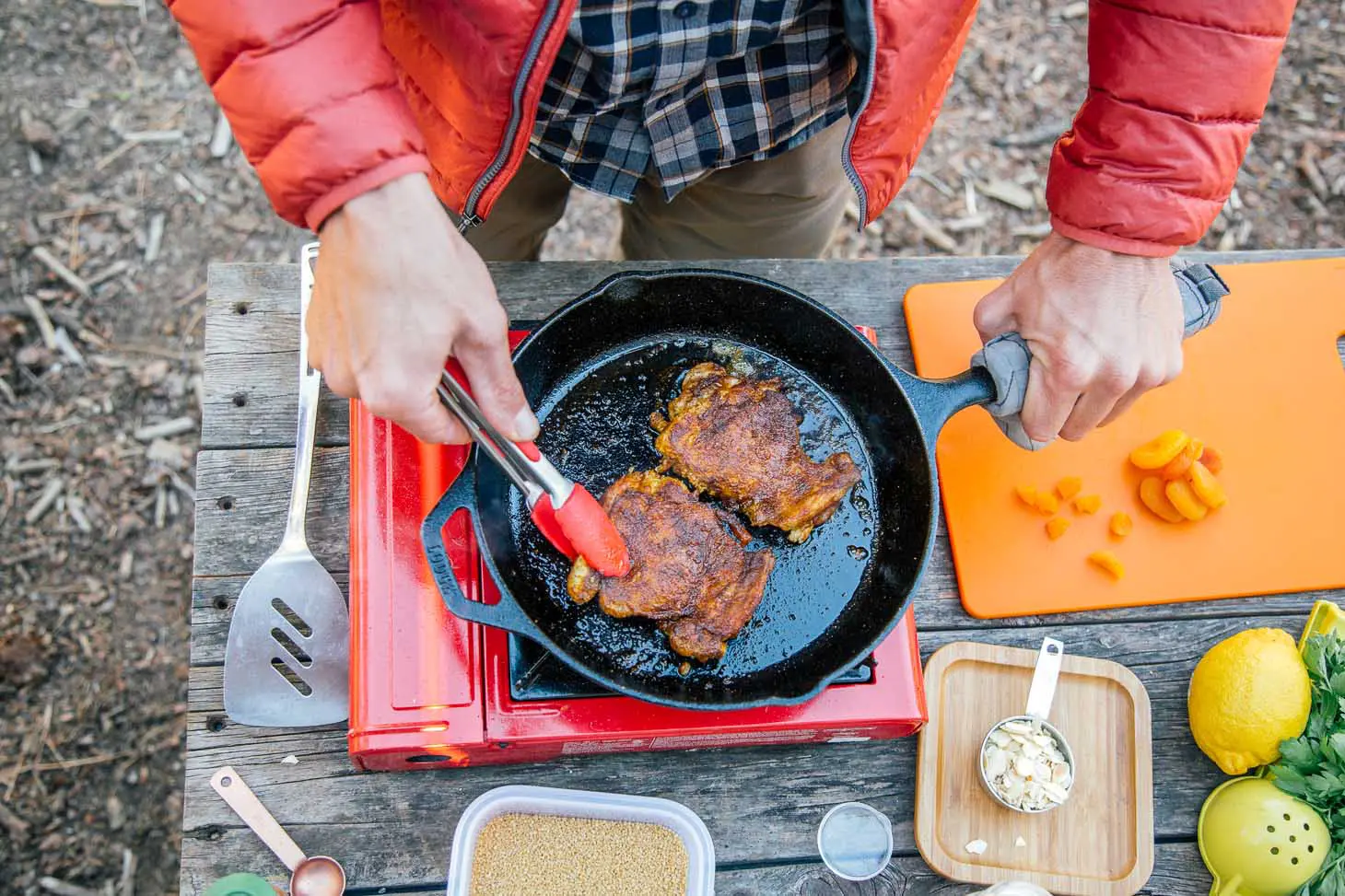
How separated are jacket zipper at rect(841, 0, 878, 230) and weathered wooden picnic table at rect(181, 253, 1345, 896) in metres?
0.60

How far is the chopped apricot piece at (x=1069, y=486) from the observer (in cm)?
196

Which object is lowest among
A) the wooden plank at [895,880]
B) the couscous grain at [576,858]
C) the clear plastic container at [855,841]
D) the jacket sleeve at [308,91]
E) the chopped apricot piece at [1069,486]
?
the wooden plank at [895,880]

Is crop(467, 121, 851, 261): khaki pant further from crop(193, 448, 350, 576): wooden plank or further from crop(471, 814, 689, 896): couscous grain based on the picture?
crop(471, 814, 689, 896): couscous grain

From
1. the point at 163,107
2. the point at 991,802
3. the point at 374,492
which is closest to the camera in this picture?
the point at 374,492

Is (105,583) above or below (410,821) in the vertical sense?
below

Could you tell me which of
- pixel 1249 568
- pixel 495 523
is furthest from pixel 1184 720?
pixel 495 523

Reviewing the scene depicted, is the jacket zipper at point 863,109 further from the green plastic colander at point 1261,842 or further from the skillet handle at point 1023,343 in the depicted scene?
the green plastic colander at point 1261,842

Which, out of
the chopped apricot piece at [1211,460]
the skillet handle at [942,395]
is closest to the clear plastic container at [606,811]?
the skillet handle at [942,395]

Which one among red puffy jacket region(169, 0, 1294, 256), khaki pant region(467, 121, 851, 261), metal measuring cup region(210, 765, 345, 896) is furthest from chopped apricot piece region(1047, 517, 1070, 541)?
metal measuring cup region(210, 765, 345, 896)

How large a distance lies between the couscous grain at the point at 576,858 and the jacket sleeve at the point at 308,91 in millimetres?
1154

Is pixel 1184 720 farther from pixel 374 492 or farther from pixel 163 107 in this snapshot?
pixel 163 107

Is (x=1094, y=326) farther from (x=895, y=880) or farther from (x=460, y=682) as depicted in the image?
(x=460, y=682)

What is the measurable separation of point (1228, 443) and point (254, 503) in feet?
7.09

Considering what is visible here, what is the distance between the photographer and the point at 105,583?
2.77m
